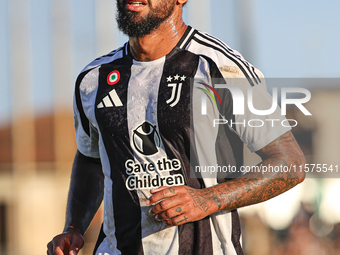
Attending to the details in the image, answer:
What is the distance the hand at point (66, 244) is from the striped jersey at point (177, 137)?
0.14 metres

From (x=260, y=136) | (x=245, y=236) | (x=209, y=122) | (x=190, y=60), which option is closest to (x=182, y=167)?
(x=209, y=122)

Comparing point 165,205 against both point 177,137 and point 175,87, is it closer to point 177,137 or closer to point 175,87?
point 177,137

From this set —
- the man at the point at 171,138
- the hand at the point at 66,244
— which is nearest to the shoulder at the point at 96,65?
the man at the point at 171,138

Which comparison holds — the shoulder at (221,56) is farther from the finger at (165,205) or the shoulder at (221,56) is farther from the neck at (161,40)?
the finger at (165,205)

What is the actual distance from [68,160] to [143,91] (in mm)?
10284

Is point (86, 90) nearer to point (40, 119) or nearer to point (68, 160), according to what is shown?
point (68, 160)

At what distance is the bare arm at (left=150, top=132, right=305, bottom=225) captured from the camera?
6.32 ft

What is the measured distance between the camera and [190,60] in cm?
240

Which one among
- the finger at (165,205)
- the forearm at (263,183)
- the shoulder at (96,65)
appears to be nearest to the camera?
the finger at (165,205)

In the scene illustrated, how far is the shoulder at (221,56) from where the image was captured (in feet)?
7.52

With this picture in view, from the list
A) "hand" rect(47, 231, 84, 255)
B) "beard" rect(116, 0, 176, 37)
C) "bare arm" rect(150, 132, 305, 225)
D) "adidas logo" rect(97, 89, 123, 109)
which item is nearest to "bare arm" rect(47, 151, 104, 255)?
"hand" rect(47, 231, 84, 255)

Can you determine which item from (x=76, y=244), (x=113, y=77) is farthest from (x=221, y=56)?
(x=76, y=244)

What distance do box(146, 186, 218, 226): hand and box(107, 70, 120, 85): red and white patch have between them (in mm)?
801

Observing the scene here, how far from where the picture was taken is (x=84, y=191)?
9.04 feet
